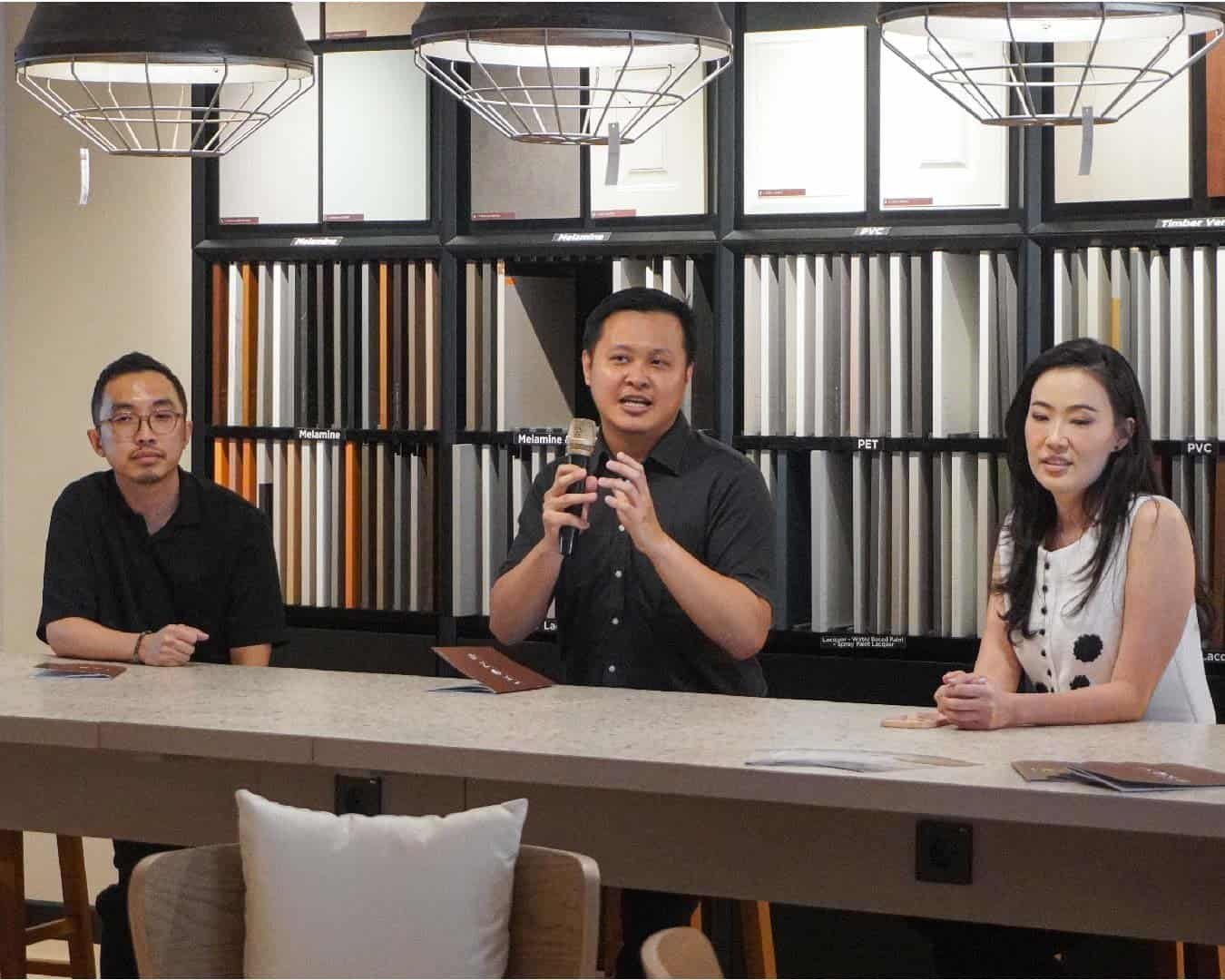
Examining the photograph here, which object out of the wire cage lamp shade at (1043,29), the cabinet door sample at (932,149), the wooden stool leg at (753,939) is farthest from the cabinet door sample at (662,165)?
the wooden stool leg at (753,939)

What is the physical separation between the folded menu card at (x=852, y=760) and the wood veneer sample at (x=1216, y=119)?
5.51 ft

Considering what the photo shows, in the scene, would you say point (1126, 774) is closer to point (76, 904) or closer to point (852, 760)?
point (852, 760)

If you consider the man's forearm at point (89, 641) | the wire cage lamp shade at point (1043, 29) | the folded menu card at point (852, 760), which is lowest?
the folded menu card at point (852, 760)

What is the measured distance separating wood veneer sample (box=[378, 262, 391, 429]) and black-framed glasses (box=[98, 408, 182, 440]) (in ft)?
3.07

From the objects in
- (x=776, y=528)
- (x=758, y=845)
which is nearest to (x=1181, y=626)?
(x=758, y=845)

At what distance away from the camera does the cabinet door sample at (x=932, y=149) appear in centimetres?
377

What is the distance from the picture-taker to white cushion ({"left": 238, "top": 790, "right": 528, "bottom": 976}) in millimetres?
1963

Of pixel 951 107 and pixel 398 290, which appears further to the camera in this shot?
pixel 398 290

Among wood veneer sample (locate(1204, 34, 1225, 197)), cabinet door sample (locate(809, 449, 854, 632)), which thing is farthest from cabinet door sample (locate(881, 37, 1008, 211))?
cabinet door sample (locate(809, 449, 854, 632))

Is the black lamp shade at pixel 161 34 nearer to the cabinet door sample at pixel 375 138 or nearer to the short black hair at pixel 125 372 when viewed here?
the short black hair at pixel 125 372

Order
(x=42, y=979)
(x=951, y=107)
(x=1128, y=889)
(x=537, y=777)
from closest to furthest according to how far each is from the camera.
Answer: (x=1128, y=889)
(x=537, y=777)
(x=951, y=107)
(x=42, y=979)

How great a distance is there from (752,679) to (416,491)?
4.50 ft

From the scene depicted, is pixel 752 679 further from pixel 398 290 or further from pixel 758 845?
pixel 398 290

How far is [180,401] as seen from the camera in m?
3.49
